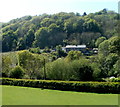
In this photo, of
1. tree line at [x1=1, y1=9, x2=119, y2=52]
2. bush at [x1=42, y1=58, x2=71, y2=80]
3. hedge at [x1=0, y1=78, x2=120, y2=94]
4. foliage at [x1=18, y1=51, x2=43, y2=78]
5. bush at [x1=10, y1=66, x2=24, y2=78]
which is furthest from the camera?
tree line at [x1=1, y1=9, x2=119, y2=52]

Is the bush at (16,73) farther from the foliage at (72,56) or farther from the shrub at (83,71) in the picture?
the foliage at (72,56)

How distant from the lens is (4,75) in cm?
2158

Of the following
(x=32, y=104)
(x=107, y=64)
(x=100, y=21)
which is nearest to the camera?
(x=32, y=104)

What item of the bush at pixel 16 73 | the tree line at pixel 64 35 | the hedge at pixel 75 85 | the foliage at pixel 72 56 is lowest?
the hedge at pixel 75 85

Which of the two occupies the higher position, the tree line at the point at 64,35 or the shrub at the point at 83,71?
the tree line at the point at 64,35

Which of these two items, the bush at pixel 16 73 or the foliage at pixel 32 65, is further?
the foliage at pixel 32 65

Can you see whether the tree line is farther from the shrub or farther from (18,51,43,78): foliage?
the shrub

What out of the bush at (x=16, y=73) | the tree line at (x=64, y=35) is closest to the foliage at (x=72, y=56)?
the bush at (x=16, y=73)

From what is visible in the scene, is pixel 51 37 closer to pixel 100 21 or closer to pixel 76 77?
pixel 100 21

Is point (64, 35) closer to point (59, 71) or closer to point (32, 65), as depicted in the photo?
point (32, 65)

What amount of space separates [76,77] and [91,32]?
126 ft

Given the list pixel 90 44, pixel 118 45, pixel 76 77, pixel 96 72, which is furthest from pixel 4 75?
pixel 90 44

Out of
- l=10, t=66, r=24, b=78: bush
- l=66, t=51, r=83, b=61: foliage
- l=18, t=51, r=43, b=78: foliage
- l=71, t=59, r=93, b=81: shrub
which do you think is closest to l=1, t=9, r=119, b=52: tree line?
l=66, t=51, r=83, b=61: foliage

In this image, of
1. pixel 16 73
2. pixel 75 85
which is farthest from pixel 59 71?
pixel 16 73
